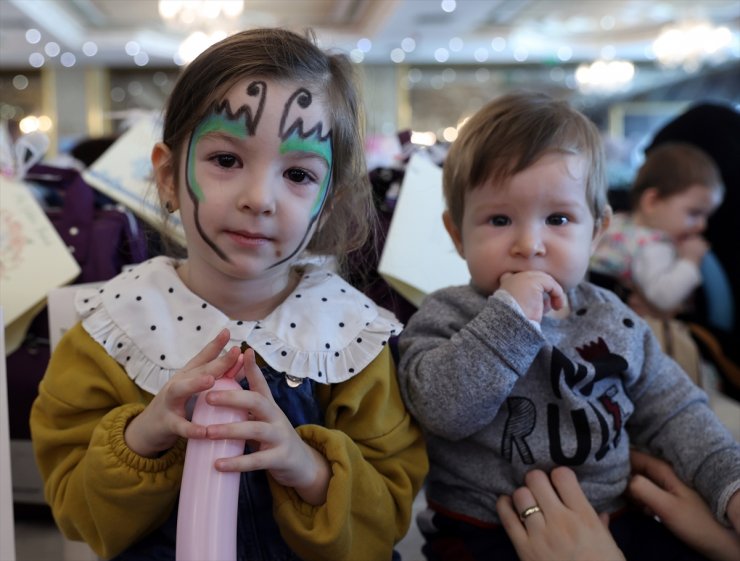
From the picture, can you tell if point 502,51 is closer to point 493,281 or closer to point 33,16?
point 33,16

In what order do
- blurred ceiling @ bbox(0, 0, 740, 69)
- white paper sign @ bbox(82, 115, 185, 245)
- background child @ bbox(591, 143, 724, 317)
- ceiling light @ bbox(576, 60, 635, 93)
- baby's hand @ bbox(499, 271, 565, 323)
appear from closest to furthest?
1. baby's hand @ bbox(499, 271, 565, 323)
2. white paper sign @ bbox(82, 115, 185, 245)
3. background child @ bbox(591, 143, 724, 317)
4. blurred ceiling @ bbox(0, 0, 740, 69)
5. ceiling light @ bbox(576, 60, 635, 93)

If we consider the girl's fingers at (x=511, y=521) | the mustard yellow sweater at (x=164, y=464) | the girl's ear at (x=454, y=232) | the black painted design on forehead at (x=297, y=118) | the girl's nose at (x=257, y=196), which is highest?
the black painted design on forehead at (x=297, y=118)

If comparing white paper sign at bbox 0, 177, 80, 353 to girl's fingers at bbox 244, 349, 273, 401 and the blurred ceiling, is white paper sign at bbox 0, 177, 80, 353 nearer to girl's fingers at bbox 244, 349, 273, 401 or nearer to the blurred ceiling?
girl's fingers at bbox 244, 349, 273, 401

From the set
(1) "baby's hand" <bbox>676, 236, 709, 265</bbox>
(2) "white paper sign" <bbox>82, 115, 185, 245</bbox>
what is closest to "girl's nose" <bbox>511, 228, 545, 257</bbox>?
(2) "white paper sign" <bbox>82, 115, 185, 245</bbox>

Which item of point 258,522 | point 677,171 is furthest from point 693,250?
point 258,522

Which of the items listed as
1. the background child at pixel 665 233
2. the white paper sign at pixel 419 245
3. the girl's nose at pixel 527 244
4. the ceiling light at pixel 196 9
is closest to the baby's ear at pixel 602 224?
the girl's nose at pixel 527 244

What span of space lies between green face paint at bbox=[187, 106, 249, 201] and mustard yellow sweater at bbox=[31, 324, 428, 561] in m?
0.21

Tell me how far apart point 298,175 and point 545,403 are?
41 centimetres

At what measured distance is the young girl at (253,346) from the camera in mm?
697

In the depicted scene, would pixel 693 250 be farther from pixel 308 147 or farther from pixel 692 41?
pixel 692 41

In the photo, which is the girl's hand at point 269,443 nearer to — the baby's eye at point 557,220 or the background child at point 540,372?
the background child at point 540,372

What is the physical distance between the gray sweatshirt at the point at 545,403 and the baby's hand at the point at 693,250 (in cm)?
121

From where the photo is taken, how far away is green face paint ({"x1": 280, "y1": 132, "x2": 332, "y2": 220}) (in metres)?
0.72

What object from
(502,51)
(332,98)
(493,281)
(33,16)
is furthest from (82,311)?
(502,51)
